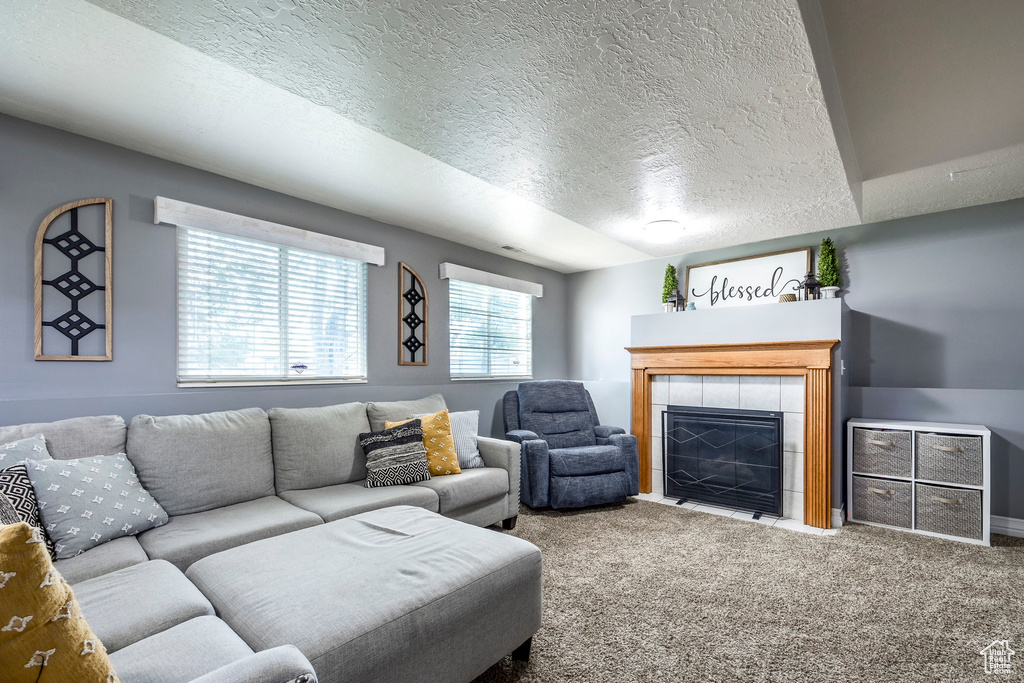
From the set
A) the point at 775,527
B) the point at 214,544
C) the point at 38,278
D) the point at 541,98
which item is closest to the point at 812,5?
the point at 541,98

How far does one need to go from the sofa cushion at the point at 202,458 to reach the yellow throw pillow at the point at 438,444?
0.79 m

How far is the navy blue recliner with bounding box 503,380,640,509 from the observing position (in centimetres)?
370

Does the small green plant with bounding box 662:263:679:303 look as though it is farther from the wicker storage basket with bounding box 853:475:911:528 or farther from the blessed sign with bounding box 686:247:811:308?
the wicker storage basket with bounding box 853:475:911:528

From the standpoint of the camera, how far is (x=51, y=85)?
6.68ft

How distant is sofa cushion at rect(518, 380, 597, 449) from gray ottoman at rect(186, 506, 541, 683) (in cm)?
228

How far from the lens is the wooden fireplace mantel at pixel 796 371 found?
11.4 feet

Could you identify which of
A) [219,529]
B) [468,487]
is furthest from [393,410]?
[219,529]

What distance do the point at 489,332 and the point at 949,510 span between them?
3.70 m

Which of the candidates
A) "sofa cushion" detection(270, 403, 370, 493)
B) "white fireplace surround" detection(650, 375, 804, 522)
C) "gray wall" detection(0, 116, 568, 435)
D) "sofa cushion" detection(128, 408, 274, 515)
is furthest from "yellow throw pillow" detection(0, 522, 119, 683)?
"white fireplace surround" detection(650, 375, 804, 522)

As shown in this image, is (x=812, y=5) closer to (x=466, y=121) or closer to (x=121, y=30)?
(x=466, y=121)

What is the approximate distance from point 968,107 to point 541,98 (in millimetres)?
2033

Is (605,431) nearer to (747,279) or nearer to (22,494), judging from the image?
(747,279)

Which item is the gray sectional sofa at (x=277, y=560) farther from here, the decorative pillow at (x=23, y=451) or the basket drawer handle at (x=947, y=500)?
the basket drawer handle at (x=947, y=500)

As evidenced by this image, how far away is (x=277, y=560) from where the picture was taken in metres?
1.69
